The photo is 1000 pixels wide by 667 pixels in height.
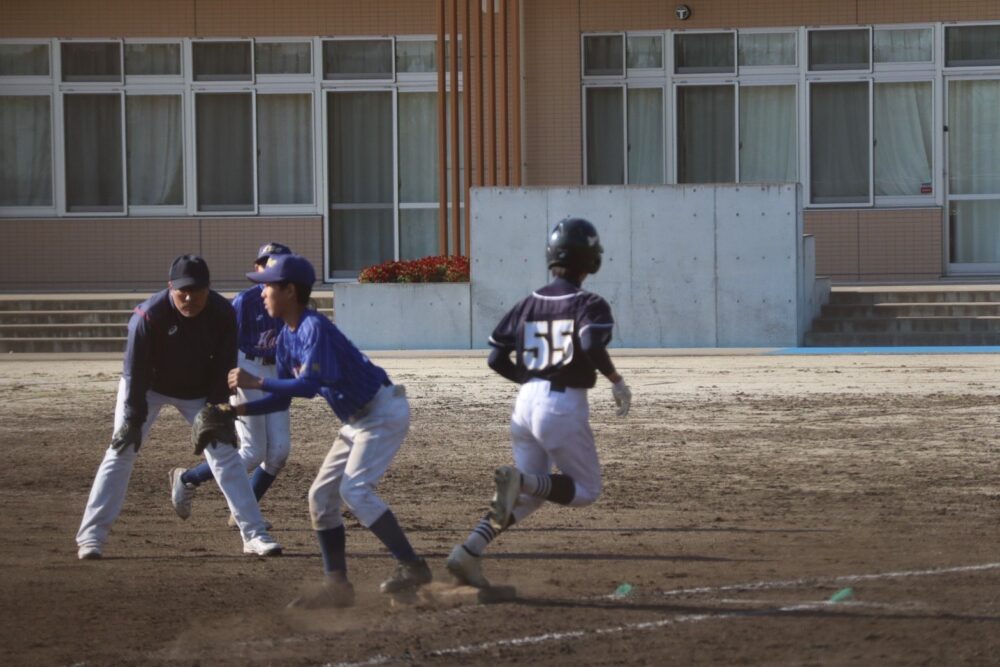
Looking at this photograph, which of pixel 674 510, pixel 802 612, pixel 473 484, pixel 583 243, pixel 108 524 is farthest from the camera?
pixel 473 484

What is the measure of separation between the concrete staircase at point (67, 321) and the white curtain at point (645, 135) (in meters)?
6.11

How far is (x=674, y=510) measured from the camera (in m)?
9.97

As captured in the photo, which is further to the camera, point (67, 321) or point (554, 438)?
point (67, 321)

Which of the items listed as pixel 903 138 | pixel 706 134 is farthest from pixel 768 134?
pixel 903 138

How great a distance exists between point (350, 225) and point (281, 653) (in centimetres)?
2139

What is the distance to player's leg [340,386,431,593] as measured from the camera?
7016 millimetres

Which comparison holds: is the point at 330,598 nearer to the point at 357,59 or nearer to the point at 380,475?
the point at 380,475

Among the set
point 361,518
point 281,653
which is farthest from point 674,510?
point 281,653

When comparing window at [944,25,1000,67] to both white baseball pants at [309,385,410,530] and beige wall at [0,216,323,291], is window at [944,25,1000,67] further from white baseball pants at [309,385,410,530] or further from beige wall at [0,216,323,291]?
white baseball pants at [309,385,410,530]

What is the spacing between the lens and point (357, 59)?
26781 mm

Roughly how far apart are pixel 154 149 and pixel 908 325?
1338cm

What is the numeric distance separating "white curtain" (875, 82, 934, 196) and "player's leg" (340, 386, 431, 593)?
20.4 metres

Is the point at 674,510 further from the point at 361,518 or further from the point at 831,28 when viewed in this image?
the point at 831,28

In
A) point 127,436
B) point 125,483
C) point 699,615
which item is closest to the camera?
point 699,615
